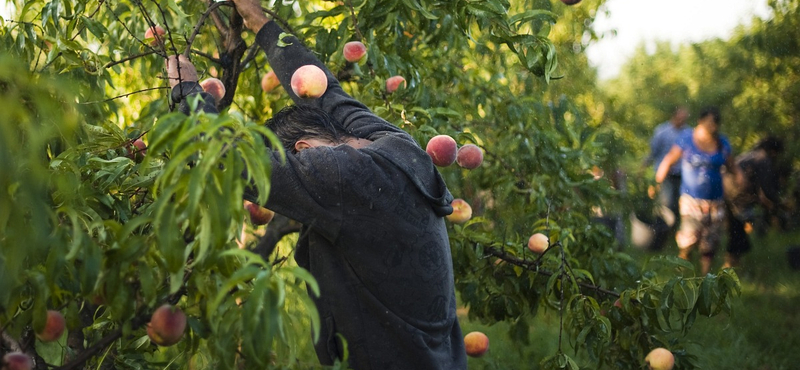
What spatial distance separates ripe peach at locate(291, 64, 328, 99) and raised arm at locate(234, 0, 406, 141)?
3 cm

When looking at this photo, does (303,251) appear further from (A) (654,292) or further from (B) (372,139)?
(A) (654,292)

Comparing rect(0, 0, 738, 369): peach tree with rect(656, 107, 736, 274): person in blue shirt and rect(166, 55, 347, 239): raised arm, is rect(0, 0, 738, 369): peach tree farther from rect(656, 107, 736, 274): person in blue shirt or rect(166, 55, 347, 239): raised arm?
rect(656, 107, 736, 274): person in blue shirt

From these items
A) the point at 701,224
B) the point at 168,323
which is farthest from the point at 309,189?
the point at 701,224

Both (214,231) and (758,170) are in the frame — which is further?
(758,170)

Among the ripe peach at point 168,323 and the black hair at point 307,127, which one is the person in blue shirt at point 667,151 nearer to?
the black hair at point 307,127

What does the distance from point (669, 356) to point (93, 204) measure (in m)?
1.50

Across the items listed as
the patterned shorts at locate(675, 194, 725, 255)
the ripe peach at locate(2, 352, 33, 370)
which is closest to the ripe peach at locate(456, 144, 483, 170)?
the ripe peach at locate(2, 352, 33, 370)

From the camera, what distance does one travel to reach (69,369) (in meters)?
1.28

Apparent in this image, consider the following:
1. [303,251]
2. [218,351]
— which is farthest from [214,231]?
[303,251]

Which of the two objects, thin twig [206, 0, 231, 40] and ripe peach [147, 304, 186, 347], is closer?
ripe peach [147, 304, 186, 347]

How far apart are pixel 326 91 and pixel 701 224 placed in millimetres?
3493

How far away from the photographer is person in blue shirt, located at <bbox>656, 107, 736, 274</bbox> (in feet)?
15.6

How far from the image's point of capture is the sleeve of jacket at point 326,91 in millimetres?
1766

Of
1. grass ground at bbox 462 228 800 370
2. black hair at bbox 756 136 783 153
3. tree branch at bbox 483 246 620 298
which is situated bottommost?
grass ground at bbox 462 228 800 370
